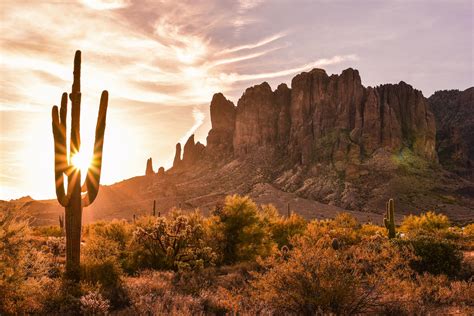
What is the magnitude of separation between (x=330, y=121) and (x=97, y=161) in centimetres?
10771

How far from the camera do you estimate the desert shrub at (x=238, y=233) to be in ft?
64.1

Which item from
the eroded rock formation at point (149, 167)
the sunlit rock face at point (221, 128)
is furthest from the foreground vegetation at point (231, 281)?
the eroded rock formation at point (149, 167)

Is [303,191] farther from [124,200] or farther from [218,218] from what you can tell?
[218,218]

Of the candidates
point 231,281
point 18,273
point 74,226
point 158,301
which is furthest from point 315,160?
point 18,273

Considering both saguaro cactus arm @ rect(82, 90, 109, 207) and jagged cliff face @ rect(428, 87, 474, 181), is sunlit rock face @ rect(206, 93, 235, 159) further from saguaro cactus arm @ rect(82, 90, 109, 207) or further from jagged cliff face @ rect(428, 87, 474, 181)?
saguaro cactus arm @ rect(82, 90, 109, 207)

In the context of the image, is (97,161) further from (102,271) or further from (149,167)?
(149,167)

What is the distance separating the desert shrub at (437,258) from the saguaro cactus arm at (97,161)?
469 inches

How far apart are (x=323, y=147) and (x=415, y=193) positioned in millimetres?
31180

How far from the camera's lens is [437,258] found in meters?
14.1

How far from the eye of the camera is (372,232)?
106 ft

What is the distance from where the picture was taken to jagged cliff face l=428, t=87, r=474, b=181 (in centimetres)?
11031

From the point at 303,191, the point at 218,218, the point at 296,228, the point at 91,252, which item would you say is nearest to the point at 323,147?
the point at 303,191

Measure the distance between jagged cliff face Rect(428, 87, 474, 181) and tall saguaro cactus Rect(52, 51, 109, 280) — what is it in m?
117

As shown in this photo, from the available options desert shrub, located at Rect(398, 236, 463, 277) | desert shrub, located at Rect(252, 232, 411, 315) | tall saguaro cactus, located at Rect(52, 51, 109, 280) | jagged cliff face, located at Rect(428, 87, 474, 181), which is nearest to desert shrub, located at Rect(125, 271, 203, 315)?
desert shrub, located at Rect(252, 232, 411, 315)
